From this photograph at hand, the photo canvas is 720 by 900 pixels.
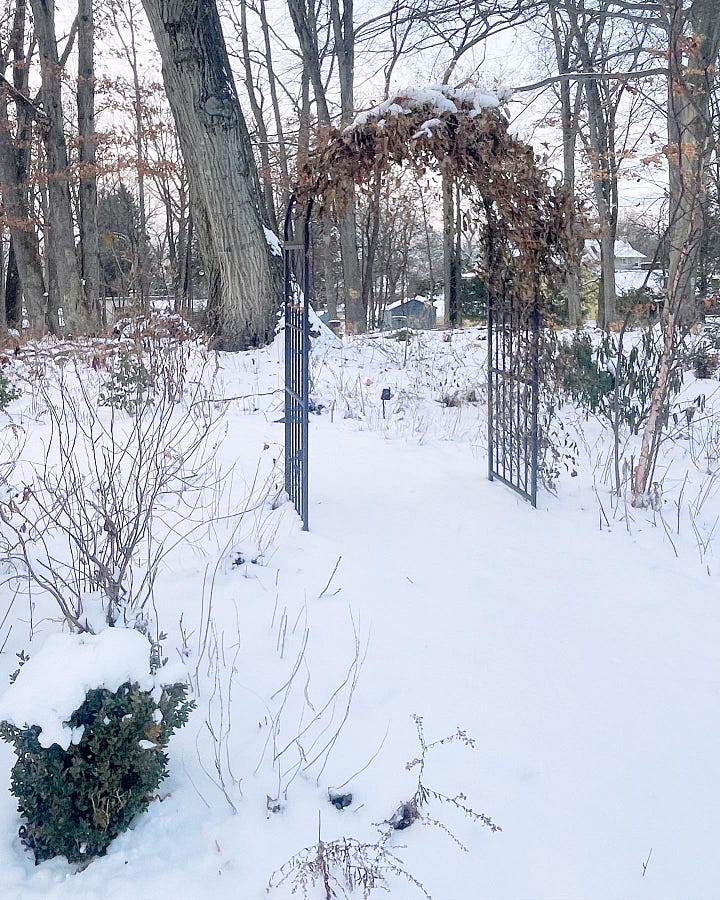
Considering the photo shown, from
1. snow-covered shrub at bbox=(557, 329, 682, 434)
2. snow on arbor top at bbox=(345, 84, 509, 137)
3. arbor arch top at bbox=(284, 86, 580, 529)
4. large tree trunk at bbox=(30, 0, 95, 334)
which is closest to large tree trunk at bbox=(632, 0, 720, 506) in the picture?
arbor arch top at bbox=(284, 86, 580, 529)

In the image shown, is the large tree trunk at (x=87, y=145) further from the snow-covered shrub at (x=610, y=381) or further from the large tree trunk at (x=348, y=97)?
the snow-covered shrub at (x=610, y=381)

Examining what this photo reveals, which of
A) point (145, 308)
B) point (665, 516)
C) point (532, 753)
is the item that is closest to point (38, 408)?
point (145, 308)

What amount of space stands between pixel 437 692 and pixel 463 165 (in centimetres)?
293

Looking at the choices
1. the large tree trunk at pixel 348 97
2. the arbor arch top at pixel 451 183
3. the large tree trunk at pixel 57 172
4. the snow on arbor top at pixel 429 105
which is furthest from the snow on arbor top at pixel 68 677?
the large tree trunk at pixel 348 97

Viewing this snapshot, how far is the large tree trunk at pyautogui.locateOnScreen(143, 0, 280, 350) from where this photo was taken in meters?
8.80

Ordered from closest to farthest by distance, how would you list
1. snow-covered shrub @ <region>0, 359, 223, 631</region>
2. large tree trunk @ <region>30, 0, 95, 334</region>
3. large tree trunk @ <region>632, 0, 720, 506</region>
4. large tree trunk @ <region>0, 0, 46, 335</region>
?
snow-covered shrub @ <region>0, 359, 223, 631</region> → large tree trunk @ <region>632, 0, 720, 506</region> → large tree trunk @ <region>30, 0, 95, 334</region> → large tree trunk @ <region>0, 0, 46, 335</region>

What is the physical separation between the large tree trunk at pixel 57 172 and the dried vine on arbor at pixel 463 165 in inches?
421

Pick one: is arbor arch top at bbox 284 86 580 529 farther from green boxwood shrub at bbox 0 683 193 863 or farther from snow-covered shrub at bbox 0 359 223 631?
green boxwood shrub at bbox 0 683 193 863

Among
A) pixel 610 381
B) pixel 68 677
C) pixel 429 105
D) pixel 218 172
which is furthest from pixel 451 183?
pixel 218 172

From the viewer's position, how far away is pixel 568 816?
7.60 ft

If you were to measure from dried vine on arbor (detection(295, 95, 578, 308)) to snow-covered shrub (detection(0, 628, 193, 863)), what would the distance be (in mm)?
2961

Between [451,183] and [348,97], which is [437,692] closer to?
[451,183]

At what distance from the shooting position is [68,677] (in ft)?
6.89

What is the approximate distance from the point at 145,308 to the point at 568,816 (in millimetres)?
4344
